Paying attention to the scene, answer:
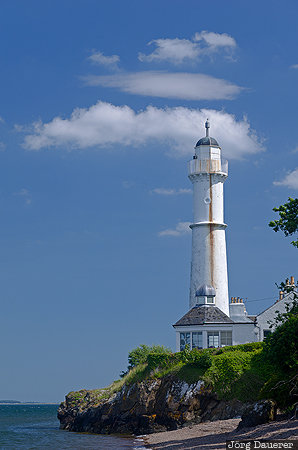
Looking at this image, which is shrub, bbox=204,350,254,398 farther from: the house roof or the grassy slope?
the house roof

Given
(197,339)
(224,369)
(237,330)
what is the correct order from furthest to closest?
(197,339), (237,330), (224,369)

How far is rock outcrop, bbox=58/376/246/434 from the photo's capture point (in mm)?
45906

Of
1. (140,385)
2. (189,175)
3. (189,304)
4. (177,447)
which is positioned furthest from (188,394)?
(189,175)

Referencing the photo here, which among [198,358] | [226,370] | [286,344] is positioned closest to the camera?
[286,344]

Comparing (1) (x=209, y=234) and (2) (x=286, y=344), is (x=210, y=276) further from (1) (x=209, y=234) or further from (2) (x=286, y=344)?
(2) (x=286, y=344)

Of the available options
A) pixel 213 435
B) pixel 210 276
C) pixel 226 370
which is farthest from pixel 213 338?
pixel 213 435

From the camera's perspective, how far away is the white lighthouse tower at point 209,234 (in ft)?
216

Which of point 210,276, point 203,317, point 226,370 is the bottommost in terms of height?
point 226,370

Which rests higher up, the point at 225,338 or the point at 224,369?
the point at 225,338

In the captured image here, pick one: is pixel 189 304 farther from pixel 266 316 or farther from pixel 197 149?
pixel 197 149

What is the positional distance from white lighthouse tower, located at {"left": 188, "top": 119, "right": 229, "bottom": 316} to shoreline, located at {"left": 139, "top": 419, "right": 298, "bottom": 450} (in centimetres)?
2127

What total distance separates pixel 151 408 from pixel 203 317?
526 inches

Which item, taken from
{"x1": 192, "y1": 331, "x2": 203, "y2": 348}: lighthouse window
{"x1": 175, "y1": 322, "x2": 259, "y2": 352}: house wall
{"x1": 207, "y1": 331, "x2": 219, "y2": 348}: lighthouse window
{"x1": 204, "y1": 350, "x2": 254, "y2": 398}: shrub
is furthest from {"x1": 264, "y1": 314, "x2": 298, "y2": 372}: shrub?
{"x1": 192, "y1": 331, "x2": 203, "y2": 348}: lighthouse window

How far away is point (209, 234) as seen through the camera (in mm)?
66875
